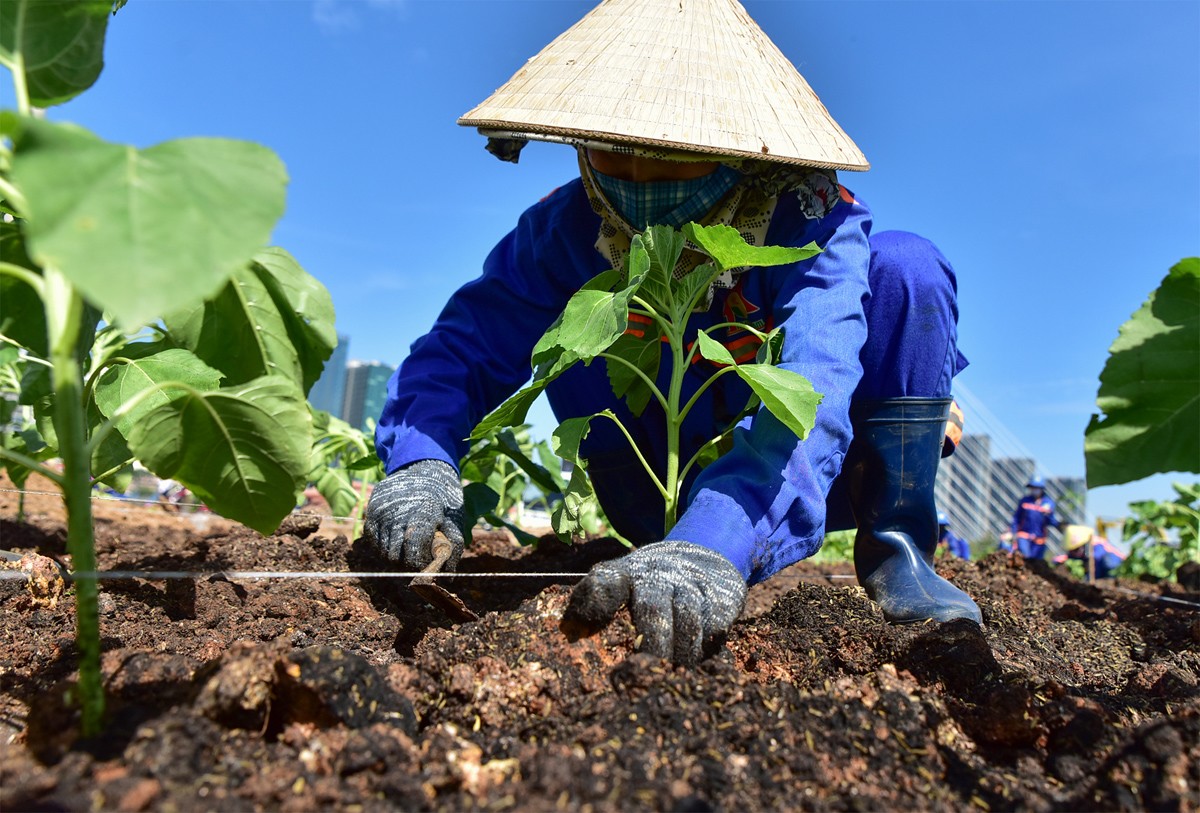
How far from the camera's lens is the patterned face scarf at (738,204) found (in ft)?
6.30

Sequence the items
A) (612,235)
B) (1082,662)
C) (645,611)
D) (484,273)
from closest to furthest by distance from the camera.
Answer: (645,611)
(1082,662)
(612,235)
(484,273)

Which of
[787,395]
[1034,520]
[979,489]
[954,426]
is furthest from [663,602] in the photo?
[979,489]

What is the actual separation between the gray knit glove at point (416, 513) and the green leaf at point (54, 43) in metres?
0.98

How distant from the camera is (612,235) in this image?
6.95ft

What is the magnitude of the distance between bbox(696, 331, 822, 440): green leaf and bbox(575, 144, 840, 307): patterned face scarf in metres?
0.58

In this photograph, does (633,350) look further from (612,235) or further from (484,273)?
(484,273)

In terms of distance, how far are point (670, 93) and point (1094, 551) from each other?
28.2 feet

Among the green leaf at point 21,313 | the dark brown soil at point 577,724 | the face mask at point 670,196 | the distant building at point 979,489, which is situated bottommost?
the dark brown soil at point 577,724

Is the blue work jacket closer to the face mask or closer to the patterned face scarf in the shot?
the patterned face scarf

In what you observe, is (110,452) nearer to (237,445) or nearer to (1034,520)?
(237,445)

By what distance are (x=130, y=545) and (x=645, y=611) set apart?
7.15 feet

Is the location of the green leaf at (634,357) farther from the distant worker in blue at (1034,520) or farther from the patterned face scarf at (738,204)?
the distant worker in blue at (1034,520)

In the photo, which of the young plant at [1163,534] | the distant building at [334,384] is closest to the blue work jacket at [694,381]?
the young plant at [1163,534]

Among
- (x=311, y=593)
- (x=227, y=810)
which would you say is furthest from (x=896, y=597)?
(x=227, y=810)
